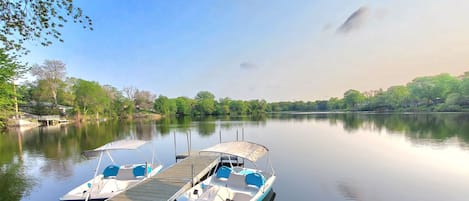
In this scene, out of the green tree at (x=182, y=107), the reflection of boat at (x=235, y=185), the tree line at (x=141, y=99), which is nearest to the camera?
the reflection of boat at (x=235, y=185)

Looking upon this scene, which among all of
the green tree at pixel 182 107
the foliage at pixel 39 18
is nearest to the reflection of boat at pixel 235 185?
the foliage at pixel 39 18

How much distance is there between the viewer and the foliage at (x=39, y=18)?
503 centimetres

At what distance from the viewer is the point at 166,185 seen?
9.20m

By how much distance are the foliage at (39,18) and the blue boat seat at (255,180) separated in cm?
689

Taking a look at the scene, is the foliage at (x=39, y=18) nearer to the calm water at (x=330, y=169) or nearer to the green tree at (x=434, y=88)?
the calm water at (x=330, y=169)

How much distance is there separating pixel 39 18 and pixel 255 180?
306 inches

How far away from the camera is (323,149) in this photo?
64.0 ft

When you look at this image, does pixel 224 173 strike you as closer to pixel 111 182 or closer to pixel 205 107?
pixel 111 182

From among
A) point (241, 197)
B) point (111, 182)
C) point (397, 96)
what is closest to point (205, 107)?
point (397, 96)

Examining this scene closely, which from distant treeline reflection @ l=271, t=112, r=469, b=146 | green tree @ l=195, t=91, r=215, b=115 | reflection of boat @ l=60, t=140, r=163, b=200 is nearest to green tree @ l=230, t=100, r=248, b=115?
green tree @ l=195, t=91, r=215, b=115

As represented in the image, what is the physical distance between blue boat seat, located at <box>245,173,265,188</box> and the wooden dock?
2129mm

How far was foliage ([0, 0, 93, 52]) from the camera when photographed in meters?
5.03

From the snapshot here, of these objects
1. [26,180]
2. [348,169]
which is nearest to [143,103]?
[26,180]

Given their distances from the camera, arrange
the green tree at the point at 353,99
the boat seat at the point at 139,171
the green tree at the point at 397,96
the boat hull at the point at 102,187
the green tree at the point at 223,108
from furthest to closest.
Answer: the green tree at the point at 353,99
the green tree at the point at 223,108
the green tree at the point at 397,96
the boat seat at the point at 139,171
the boat hull at the point at 102,187
